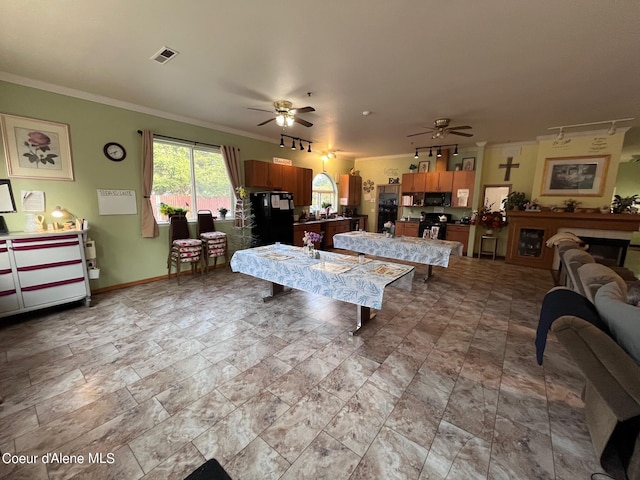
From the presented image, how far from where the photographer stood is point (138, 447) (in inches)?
56.3

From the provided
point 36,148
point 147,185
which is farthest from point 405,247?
point 36,148

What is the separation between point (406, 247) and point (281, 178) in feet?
10.8

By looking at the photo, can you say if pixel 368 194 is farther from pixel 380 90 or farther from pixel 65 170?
pixel 65 170

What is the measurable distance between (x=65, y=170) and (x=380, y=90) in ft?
14.1

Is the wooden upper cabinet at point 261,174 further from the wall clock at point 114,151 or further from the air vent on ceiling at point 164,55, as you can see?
the air vent on ceiling at point 164,55

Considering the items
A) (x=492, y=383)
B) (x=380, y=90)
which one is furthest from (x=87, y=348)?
(x=380, y=90)

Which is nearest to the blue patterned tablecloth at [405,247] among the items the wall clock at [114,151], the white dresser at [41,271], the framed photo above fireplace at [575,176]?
the framed photo above fireplace at [575,176]

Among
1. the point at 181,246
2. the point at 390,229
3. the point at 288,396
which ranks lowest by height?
the point at 288,396

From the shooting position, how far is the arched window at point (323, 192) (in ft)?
25.3

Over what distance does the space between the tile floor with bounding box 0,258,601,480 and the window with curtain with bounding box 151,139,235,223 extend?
2081 millimetres

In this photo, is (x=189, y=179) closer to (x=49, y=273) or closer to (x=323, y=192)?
(x=49, y=273)

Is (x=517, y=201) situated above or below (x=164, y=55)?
below

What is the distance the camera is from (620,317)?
140 centimetres

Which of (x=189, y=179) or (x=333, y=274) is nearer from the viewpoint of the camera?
(x=333, y=274)
